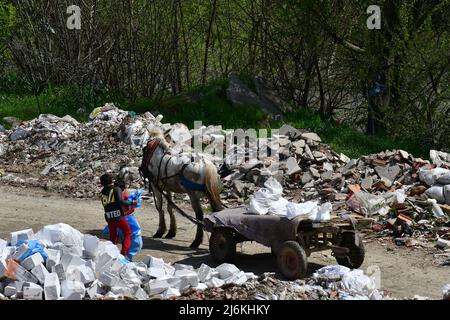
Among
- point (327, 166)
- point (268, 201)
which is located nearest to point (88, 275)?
point (268, 201)

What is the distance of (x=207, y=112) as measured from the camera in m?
21.1

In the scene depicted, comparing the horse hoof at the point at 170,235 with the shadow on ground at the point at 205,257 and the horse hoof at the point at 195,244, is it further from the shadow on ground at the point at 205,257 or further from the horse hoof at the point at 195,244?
the horse hoof at the point at 195,244

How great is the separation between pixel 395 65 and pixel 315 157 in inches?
192

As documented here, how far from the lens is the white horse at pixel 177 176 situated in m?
13.0

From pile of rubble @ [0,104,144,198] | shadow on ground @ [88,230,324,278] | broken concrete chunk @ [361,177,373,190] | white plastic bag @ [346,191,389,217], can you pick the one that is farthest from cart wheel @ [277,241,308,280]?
pile of rubble @ [0,104,144,198]

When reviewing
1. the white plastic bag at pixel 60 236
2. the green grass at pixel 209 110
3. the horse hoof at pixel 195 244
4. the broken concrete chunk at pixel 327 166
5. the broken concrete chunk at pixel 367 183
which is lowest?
the horse hoof at pixel 195 244

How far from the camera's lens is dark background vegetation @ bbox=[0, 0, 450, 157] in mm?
20125

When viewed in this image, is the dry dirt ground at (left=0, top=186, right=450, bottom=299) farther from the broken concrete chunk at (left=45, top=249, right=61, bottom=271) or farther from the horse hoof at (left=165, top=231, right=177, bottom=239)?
the broken concrete chunk at (left=45, top=249, right=61, bottom=271)

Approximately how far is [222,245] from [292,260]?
1382mm

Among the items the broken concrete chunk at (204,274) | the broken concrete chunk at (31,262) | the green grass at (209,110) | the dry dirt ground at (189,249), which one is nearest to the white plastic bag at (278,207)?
the dry dirt ground at (189,249)

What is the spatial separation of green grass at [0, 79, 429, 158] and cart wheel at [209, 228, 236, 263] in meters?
7.64

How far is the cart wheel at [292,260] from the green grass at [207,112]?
8.31 m

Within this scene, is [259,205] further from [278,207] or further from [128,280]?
[128,280]
